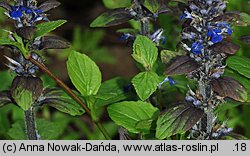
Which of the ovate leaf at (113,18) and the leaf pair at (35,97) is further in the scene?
the ovate leaf at (113,18)

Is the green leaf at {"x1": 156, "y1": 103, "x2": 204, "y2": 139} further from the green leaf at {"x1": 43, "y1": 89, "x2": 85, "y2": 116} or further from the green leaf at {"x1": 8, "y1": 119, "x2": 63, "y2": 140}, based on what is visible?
the green leaf at {"x1": 8, "y1": 119, "x2": 63, "y2": 140}

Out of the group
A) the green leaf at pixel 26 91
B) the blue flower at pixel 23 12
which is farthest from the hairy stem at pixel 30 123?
the blue flower at pixel 23 12

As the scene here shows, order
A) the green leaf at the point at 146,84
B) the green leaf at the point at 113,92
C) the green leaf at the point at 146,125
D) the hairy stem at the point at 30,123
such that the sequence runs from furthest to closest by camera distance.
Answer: the green leaf at the point at 113,92 < the hairy stem at the point at 30,123 < the green leaf at the point at 146,125 < the green leaf at the point at 146,84

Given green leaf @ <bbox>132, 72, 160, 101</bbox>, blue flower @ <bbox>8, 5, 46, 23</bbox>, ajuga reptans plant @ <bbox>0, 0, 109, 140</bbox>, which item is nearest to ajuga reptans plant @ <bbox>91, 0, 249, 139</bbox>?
green leaf @ <bbox>132, 72, 160, 101</bbox>

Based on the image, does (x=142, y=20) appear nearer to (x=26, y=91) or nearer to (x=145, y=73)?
(x=145, y=73)

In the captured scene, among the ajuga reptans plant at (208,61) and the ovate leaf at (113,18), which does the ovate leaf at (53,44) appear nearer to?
the ovate leaf at (113,18)

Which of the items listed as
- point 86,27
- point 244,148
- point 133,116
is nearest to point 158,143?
point 133,116

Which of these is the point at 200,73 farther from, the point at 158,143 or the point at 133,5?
the point at 133,5
